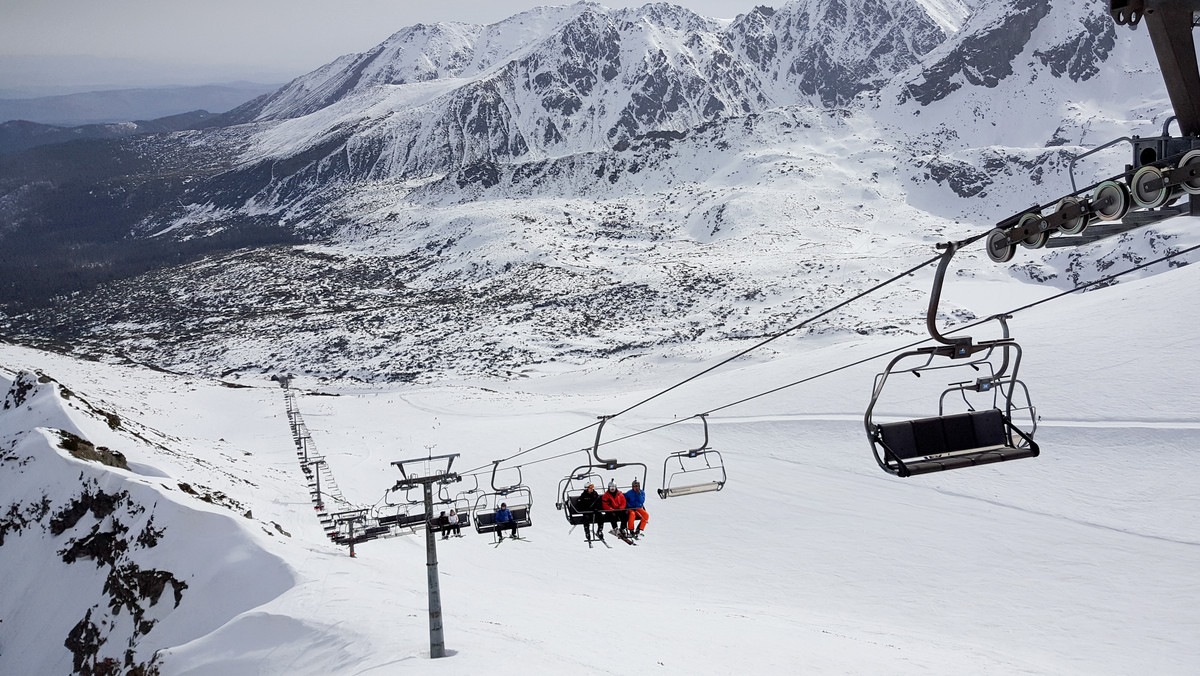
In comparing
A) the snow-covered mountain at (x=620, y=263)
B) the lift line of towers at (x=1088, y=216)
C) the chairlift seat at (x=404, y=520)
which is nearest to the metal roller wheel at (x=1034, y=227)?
the lift line of towers at (x=1088, y=216)

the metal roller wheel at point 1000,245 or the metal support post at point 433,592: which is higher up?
the metal roller wheel at point 1000,245

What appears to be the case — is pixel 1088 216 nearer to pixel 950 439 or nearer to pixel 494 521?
pixel 950 439

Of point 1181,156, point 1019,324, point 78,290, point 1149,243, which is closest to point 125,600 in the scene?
point 1181,156

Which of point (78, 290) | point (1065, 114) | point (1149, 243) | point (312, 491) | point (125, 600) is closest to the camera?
point (125, 600)

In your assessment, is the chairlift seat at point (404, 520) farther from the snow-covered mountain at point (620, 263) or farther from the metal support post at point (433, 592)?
the snow-covered mountain at point (620, 263)

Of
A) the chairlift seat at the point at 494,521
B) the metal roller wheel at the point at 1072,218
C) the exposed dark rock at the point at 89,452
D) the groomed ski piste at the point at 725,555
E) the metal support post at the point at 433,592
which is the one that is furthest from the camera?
the exposed dark rock at the point at 89,452

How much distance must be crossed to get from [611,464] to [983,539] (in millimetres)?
20775

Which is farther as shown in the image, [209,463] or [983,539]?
[209,463]

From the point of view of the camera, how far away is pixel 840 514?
3156cm

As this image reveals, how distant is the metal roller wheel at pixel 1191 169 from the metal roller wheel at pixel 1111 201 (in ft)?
1.49

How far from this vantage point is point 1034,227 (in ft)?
25.3

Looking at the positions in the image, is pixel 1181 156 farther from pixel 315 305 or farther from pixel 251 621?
Result: pixel 315 305

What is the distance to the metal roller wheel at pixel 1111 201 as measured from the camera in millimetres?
6957

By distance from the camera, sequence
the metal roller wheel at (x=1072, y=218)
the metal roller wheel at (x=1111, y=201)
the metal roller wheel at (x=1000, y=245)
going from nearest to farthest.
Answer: the metal roller wheel at (x=1111, y=201)
the metal roller wheel at (x=1072, y=218)
the metal roller wheel at (x=1000, y=245)
